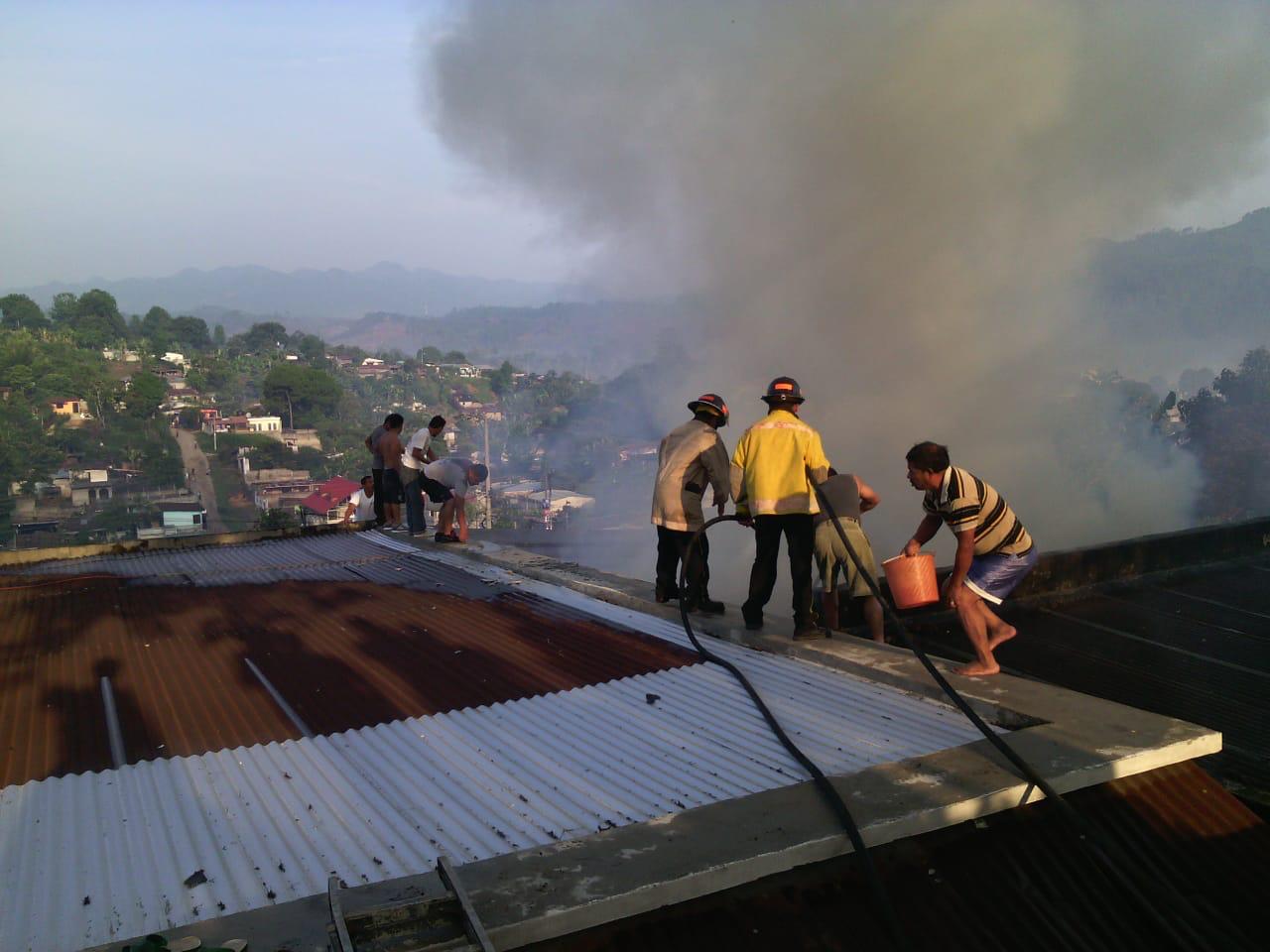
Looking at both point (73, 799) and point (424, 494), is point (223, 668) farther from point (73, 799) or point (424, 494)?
point (424, 494)

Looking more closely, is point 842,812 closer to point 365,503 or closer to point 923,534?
point 923,534

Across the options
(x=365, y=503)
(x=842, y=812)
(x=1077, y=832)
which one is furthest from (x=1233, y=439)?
Answer: (x=842, y=812)

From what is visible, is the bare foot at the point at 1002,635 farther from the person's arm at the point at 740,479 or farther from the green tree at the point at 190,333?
the green tree at the point at 190,333

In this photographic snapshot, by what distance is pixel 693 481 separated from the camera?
558 centimetres

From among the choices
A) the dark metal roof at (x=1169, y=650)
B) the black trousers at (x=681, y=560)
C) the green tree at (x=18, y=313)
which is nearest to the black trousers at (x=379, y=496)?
the black trousers at (x=681, y=560)

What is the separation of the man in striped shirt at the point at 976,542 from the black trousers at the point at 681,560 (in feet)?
5.15

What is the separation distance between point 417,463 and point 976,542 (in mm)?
6205

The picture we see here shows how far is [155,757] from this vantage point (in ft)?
11.5

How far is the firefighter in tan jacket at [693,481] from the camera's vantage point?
18.1 ft

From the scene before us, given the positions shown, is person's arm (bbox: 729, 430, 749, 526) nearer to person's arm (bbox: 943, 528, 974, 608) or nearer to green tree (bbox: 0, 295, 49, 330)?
person's arm (bbox: 943, 528, 974, 608)

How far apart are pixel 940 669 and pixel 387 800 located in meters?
2.58

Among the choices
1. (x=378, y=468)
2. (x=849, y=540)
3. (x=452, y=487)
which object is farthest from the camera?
(x=378, y=468)

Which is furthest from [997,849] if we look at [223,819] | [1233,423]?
[1233,423]

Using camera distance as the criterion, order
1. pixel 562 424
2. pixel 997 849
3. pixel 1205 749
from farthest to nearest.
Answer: pixel 562 424, pixel 1205 749, pixel 997 849
